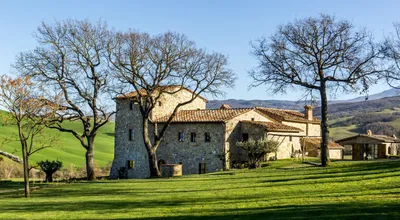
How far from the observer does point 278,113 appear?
52438mm

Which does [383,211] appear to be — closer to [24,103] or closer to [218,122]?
[24,103]

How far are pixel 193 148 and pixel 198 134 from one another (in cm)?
138

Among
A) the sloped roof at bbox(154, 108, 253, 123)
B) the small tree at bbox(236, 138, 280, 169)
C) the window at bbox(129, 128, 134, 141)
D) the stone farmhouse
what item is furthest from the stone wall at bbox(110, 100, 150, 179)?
the small tree at bbox(236, 138, 280, 169)

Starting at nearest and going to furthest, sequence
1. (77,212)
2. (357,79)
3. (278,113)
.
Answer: (77,212) < (357,79) < (278,113)

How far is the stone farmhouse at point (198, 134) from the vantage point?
44.5 meters

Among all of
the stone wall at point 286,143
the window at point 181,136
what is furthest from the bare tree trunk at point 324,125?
the window at point 181,136

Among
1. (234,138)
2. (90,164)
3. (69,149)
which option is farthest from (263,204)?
(69,149)

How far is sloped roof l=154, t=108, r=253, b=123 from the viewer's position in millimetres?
45219

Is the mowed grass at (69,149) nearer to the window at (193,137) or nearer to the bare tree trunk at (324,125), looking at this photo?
the window at (193,137)

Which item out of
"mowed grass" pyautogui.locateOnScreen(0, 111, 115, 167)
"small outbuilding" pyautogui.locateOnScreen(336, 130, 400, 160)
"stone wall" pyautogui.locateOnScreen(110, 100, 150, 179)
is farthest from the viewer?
"mowed grass" pyautogui.locateOnScreen(0, 111, 115, 167)

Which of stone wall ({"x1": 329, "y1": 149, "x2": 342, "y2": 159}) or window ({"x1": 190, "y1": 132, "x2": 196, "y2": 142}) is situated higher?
window ({"x1": 190, "y1": 132, "x2": 196, "y2": 142})

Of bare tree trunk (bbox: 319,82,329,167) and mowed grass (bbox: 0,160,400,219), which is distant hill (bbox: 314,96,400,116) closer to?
bare tree trunk (bbox: 319,82,329,167)

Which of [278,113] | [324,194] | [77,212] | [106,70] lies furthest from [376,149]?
[77,212]

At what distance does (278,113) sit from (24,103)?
33035mm
